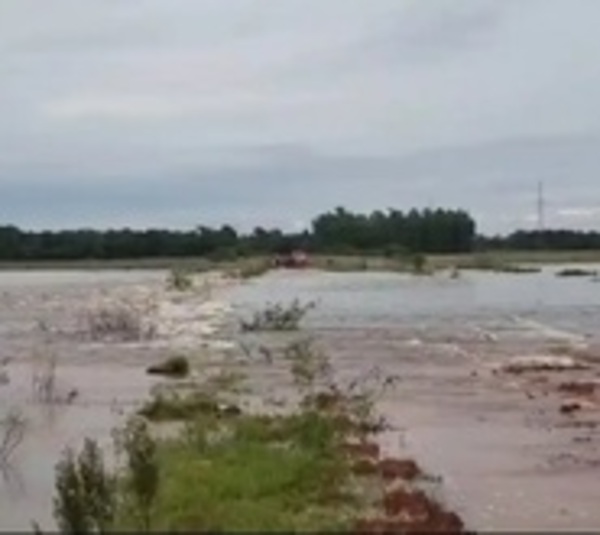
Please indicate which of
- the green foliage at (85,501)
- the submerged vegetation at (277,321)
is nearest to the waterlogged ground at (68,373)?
the submerged vegetation at (277,321)

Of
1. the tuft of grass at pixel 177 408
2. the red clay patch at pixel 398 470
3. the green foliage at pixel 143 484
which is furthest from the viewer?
the tuft of grass at pixel 177 408

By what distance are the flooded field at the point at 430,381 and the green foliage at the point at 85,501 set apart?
2214mm

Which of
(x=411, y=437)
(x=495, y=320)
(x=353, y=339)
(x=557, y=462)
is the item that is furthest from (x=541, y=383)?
(x=495, y=320)

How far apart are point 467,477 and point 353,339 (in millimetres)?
38626

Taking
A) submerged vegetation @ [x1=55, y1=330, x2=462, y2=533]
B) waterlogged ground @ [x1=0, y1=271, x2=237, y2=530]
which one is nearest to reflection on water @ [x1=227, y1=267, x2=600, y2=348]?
waterlogged ground @ [x1=0, y1=271, x2=237, y2=530]

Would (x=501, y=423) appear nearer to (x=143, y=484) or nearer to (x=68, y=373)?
(x=143, y=484)

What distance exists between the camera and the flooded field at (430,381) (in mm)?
20864

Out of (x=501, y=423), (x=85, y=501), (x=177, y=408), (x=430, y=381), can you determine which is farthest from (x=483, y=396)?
(x=85, y=501)

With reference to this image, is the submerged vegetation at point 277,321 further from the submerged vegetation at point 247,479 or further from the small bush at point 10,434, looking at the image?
the submerged vegetation at point 247,479

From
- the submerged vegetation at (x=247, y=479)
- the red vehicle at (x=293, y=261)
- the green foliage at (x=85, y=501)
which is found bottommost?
the submerged vegetation at (x=247, y=479)

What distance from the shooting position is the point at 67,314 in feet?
284

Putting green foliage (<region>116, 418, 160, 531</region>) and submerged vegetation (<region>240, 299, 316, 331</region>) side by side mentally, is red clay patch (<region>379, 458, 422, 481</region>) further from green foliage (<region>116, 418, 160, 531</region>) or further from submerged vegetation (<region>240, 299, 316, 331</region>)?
submerged vegetation (<region>240, 299, 316, 331</region>)

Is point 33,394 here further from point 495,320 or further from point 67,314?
point 67,314

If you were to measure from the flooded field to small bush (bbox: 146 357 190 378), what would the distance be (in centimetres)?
78
